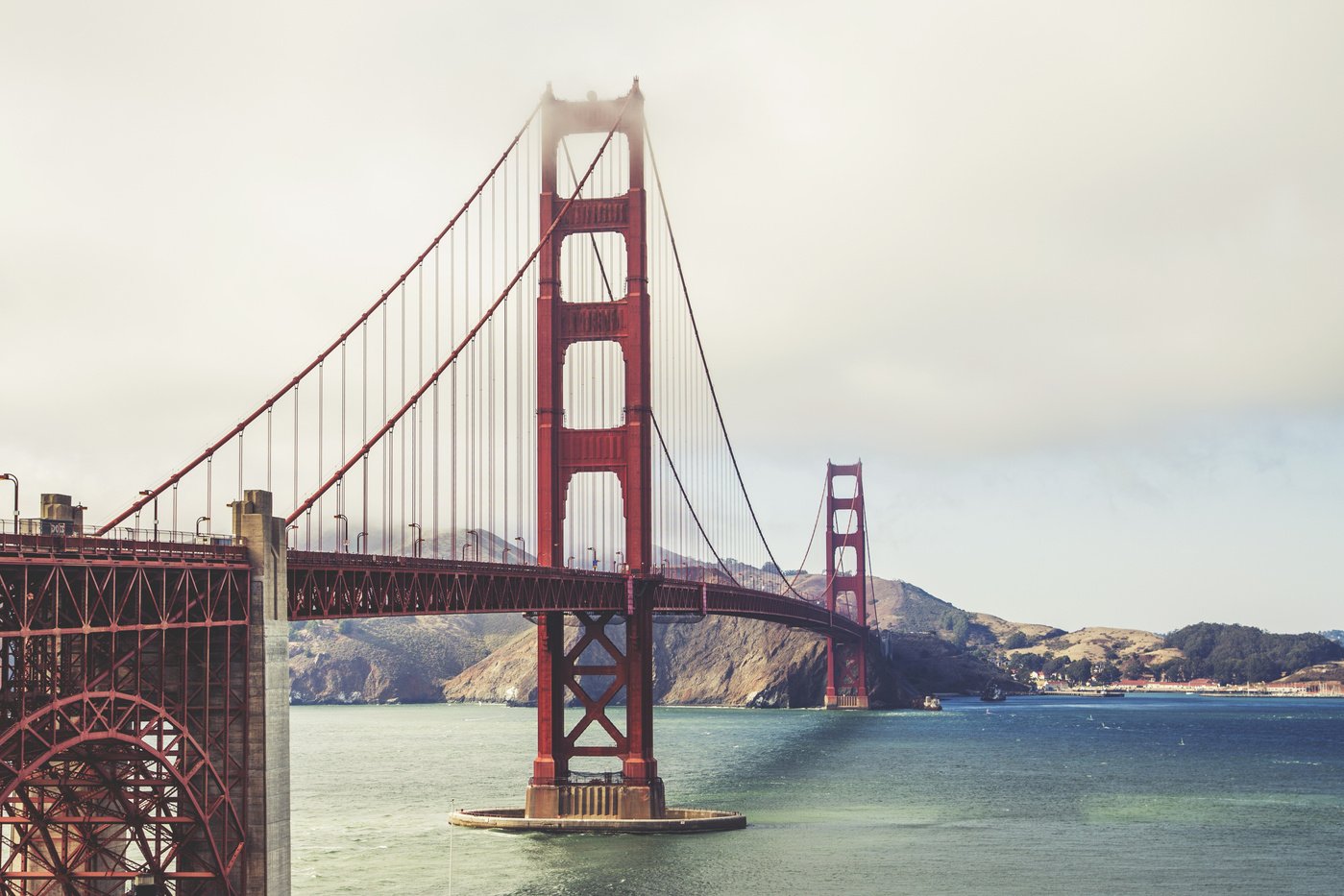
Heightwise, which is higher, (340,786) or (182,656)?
(182,656)

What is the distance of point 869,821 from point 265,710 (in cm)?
4595

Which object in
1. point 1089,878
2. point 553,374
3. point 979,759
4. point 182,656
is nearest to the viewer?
point 182,656

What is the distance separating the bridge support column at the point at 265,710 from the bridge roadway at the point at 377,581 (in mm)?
749

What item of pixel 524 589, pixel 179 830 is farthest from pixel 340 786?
pixel 179 830

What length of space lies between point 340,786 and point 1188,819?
49501mm

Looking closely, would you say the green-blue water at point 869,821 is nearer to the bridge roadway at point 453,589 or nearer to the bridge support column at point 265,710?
the bridge roadway at point 453,589

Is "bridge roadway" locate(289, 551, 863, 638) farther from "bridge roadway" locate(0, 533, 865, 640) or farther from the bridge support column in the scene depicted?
the bridge support column

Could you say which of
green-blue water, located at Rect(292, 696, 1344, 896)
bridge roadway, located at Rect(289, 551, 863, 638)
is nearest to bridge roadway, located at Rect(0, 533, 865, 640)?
bridge roadway, located at Rect(289, 551, 863, 638)

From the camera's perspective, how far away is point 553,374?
75.8m

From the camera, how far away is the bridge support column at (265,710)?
40875 mm

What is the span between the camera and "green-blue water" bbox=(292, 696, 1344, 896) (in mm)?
61656

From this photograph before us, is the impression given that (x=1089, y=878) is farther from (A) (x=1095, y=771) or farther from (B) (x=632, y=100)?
(A) (x=1095, y=771)

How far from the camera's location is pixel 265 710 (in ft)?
135

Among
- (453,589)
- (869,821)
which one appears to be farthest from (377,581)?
(869,821)
